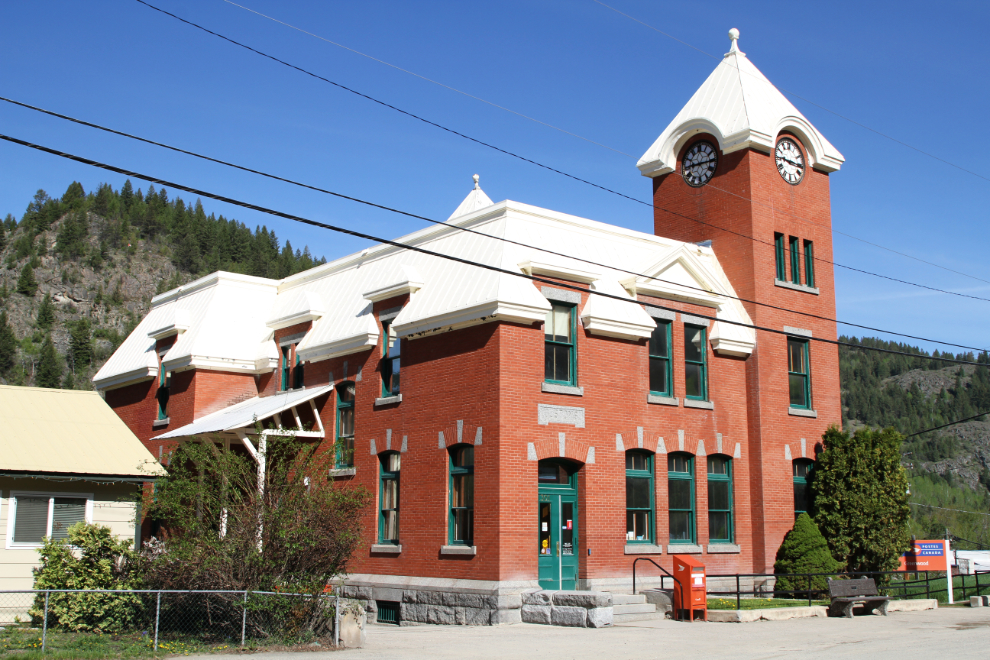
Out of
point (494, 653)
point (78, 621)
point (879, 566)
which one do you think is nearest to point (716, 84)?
point (879, 566)

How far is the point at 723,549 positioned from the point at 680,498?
5.96 feet

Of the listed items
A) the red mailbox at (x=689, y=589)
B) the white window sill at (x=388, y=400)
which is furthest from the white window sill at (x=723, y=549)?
the white window sill at (x=388, y=400)

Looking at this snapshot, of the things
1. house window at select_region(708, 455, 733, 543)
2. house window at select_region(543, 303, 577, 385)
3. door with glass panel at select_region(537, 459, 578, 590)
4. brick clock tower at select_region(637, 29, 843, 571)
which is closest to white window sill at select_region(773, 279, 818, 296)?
brick clock tower at select_region(637, 29, 843, 571)

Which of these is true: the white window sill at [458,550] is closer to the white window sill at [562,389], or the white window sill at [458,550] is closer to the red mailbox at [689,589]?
the white window sill at [562,389]

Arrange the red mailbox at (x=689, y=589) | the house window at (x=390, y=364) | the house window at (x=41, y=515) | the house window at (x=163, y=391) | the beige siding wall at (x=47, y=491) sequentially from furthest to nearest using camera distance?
the house window at (x=163, y=391)
the house window at (x=390, y=364)
the red mailbox at (x=689, y=589)
the house window at (x=41, y=515)
the beige siding wall at (x=47, y=491)

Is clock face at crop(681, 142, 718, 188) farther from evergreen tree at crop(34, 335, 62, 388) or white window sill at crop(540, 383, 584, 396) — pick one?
evergreen tree at crop(34, 335, 62, 388)

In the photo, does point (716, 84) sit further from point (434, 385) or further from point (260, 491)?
point (260, 491)

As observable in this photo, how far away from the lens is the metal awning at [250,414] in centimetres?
2445

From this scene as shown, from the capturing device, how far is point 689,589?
1953 cm

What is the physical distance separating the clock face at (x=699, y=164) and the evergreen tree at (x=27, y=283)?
564 ft

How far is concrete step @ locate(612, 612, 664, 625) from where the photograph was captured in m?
19.8

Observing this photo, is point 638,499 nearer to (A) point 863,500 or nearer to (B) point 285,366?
(A) point 863,500

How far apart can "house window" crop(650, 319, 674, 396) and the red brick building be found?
0.05 meters

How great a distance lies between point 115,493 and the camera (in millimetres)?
20703
